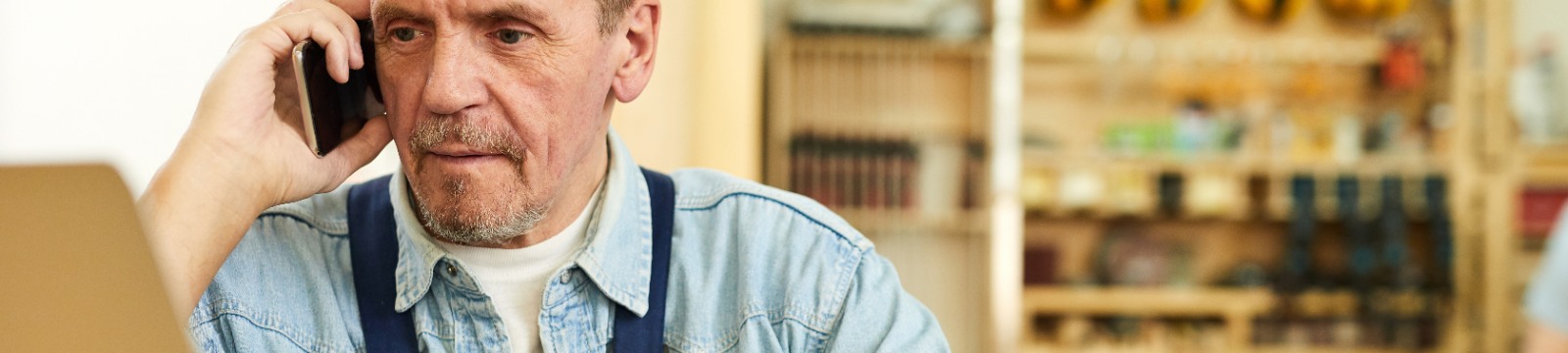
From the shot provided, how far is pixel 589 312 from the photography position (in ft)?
4.05

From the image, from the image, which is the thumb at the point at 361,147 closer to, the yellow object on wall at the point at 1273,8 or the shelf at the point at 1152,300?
the shelf at the point at 1152,300

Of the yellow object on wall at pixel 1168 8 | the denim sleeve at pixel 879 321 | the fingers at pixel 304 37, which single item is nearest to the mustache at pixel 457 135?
the fingers at pixel 304 37

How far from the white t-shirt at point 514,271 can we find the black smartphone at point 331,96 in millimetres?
86

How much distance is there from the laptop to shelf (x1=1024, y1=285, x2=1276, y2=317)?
407 centimetres

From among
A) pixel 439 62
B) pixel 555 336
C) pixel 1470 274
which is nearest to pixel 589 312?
pixel 555 336

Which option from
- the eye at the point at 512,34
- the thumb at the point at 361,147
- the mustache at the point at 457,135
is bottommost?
the thumb at the point at 361,147

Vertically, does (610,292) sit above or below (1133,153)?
above

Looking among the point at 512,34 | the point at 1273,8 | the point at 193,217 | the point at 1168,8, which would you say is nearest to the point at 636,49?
the point at 512,34

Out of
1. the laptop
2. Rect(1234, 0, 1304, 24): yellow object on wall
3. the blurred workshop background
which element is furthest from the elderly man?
Rect(1234, 0, 1304, 24): yellow object on wall

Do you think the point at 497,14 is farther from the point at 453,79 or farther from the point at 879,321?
the point at 879,321

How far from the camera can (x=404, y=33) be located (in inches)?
45.6

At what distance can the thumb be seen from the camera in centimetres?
123

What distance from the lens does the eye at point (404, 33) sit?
3.77ft

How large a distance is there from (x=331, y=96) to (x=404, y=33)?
121 millimetres
